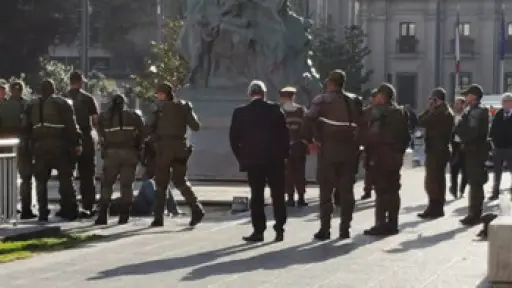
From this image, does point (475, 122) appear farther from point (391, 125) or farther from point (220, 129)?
point (220, 129)

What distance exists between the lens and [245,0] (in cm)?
2488

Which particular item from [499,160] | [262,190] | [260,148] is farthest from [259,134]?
[499,160]

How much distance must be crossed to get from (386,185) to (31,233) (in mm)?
4029

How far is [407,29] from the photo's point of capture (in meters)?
83.8

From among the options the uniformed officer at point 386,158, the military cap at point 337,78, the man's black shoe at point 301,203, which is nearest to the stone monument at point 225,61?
the man's black shoe at point 301,203

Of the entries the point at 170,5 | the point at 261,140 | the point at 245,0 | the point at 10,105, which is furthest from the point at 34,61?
the point at 261,140

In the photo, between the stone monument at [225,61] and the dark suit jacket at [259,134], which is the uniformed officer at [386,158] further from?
the stone monument at [225,61]

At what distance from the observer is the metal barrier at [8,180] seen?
13328mm

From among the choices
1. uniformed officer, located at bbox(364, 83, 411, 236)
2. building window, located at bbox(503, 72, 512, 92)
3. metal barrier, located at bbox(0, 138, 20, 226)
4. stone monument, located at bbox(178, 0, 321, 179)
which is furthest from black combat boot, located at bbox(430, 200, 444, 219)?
building window, located at bbox(503, 72, 512, 92)

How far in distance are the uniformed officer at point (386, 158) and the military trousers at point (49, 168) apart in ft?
13.1

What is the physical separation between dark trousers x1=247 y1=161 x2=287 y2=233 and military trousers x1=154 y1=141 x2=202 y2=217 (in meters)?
1.54

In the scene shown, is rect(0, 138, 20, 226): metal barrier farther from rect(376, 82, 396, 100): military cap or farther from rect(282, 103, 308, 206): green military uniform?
rect(282, 103, 308, 206): green military uniform

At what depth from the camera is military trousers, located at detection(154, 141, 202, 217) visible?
14.2m

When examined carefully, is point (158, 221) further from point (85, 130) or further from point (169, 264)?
point (169, 264)
